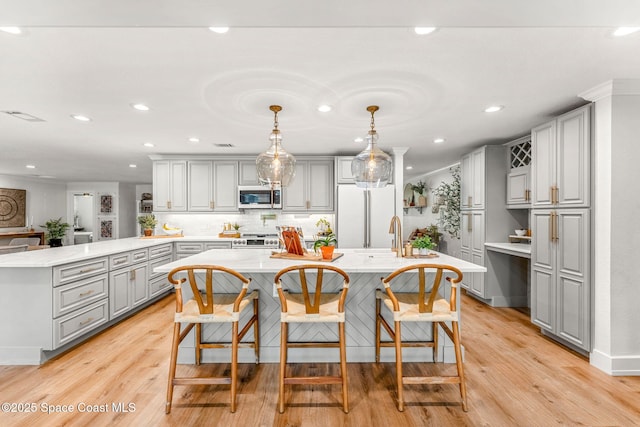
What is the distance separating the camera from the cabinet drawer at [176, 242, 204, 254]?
5.17m

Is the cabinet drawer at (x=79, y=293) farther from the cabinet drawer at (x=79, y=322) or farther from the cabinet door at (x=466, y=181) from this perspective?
the cabinet door at (x=466, y=181)

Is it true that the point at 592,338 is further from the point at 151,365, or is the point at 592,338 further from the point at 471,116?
the point at 151,365

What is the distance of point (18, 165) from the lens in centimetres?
652

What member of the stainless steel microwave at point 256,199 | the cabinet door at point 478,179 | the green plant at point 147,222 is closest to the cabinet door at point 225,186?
the stainless steel microwave at point 256,199

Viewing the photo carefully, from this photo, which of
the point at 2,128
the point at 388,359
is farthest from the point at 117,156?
the point at 388,359

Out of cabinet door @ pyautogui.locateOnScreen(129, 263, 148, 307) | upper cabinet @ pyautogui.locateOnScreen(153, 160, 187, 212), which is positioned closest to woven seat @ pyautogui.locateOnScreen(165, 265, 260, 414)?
cabinet door @ pyautogui.locateOnScreen(129, 263, 148, 307)

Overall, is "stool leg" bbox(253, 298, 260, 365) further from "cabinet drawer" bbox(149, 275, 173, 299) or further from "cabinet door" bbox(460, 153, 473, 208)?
"cabinet door" bbox(460, 153, 473, 208)

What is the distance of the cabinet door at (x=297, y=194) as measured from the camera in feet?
17.6

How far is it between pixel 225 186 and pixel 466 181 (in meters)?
4.09

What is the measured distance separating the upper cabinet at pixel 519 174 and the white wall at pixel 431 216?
2073mm

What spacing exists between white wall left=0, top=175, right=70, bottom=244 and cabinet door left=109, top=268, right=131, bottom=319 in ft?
22.9

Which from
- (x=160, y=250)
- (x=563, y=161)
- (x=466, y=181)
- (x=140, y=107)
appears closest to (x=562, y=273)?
(x=563, y=161)

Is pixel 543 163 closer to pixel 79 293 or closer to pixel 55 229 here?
pixel 79 293

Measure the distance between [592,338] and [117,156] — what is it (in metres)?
6.97
